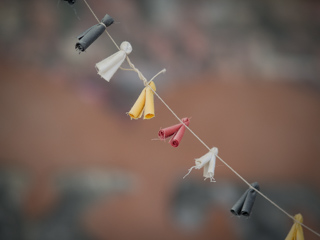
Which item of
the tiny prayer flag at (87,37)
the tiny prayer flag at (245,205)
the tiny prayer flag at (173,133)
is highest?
the tiny prayer flag at (87,37)

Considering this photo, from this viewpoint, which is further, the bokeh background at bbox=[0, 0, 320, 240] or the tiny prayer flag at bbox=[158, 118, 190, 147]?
the bokeh background at bbox=[0, 0, 320, 240]

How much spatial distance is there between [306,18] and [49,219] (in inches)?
91.1

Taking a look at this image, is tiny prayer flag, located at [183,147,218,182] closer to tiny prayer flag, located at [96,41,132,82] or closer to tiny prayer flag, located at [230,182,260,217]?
tiny prayer flag, located at [230,182,260,217]

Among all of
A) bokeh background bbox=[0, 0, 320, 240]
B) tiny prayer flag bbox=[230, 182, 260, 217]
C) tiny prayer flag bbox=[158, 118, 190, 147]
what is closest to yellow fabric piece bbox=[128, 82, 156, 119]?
tiny prayer flag bbox=[158, 118, 190, 147]

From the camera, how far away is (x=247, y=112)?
10.3 ft

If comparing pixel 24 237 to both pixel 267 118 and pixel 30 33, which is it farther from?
pixel 267 118

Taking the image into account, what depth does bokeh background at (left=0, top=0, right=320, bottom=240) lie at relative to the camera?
2883 millimetres

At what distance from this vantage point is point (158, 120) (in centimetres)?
303

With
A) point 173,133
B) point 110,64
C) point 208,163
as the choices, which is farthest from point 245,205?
point 110,64

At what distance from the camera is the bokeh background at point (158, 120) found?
2.88m

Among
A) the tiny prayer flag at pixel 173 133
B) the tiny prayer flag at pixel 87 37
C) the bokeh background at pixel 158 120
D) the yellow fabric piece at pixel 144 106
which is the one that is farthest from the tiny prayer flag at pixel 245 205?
the bokeh background at pixel 158 120

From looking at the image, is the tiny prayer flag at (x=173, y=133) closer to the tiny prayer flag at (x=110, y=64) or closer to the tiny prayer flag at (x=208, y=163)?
the tiny prayer flag at (x=208, y=163)

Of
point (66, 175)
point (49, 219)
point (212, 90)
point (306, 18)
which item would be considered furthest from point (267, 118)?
point (49, 219)

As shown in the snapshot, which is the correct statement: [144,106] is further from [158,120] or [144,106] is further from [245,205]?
[158,120]
